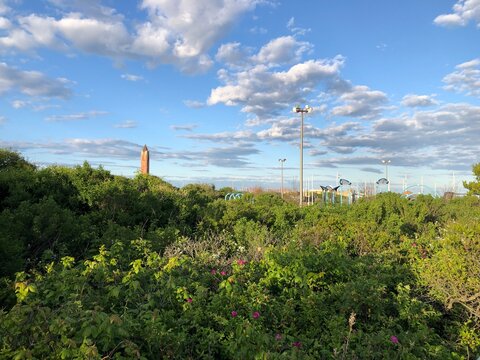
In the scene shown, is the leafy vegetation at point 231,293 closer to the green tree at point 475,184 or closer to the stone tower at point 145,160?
the stone tower at point 145,160

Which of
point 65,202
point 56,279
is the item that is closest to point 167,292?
point 56,279

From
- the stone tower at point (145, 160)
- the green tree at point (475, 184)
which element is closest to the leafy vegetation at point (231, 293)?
the stone tower at point (145, 160)

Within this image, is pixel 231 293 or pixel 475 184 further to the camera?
pixel 475 184

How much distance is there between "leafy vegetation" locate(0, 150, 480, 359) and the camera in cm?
274

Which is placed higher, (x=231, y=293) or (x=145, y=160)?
(x=145, y=160)

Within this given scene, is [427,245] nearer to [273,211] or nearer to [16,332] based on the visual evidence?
[273,211]

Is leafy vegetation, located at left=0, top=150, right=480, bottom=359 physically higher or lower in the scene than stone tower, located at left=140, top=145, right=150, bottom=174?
lower

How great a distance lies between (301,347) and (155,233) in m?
3.80

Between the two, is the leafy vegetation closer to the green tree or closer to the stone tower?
the stone tower

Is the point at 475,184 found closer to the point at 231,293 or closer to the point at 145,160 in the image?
the point at 145,160

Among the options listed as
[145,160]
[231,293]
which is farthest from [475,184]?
[231,293]

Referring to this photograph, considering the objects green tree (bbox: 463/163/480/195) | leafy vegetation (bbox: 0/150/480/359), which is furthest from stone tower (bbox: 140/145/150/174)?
green tree (bbox: 463/163/480/195)

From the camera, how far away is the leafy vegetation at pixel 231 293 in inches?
108

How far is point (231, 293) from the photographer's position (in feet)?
12.7
